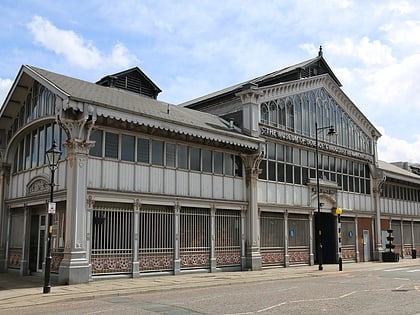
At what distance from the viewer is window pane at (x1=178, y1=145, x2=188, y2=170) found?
2359 cm

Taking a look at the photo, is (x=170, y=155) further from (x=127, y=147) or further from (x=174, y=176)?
(x=127, y=147)

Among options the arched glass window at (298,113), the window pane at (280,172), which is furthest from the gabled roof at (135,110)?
the arched glass window at (298,113)

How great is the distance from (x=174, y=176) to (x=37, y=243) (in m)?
7.07

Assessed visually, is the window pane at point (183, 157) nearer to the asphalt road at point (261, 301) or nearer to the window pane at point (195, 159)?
the window pane at point (195, 159)

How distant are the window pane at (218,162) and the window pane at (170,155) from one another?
2.84m

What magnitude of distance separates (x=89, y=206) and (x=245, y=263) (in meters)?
9.87

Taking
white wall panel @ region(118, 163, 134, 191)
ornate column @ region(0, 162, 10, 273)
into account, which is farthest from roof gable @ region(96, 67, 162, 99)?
white wall panel @ region(118, 163, 134, 191)

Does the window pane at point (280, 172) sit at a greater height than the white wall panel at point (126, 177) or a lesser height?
greater

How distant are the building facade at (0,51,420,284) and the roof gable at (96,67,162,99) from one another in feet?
0.29

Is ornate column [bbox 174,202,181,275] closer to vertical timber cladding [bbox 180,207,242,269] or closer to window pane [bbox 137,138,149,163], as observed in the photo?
vertical timber cladding [bbox 180,207,242,269]

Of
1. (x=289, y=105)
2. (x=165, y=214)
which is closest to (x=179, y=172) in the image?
(x=165, y=214)

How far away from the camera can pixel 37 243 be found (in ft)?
74.6

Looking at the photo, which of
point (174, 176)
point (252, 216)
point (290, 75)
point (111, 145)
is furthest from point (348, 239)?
point (111, 145)

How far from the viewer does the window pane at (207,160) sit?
A: 24734 millimetres
